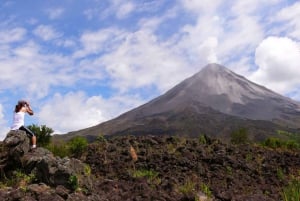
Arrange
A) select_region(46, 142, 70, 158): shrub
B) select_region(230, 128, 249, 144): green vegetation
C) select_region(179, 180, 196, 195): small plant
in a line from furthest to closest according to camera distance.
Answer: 1. select_region(230, 128, 249, 144): green vegetation
2. select_region(46, 142, 70, 158): shrub
3. select_region(179, 180, 196, 195): small plant

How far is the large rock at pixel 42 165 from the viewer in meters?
9.16

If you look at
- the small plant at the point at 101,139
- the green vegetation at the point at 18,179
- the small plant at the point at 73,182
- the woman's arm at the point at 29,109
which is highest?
the woman's arm at the point at 29,109

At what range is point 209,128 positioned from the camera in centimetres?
17688

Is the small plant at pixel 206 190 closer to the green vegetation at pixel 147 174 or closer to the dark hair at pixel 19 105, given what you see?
the green vegetation at pixel 147 174

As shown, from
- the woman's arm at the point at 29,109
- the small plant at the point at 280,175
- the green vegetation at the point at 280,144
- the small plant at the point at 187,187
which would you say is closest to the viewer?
the small plant at the point at 187,187

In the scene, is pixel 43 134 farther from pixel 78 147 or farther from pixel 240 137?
pixel 240 137

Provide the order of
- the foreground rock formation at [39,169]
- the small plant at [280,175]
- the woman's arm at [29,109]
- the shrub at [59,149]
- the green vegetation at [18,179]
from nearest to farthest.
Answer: the foreground rock formation at [39,169]
the green vegetation at [18,179]
the woman's arm at [29,109]
the small plant at [280,175]
the shrub at [59,149]

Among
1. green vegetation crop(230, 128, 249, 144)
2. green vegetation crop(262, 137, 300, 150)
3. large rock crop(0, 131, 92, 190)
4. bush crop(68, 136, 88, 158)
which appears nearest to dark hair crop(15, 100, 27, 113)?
large rock crop(0, 131, 92, 190)

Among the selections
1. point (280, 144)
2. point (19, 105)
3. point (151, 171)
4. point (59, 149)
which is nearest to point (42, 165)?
point (19, 105)

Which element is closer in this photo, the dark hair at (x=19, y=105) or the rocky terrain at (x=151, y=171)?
the rocky terrain at (x=151, y=171)

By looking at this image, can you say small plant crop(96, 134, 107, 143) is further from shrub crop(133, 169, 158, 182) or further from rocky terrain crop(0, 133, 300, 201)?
shrub crop(133, 169, 158, 182)

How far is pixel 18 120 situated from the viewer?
1245 cm

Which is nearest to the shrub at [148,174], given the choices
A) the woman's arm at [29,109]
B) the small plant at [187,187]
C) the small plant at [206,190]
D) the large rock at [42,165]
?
the small plant at [187,187]

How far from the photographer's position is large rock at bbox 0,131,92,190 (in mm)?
9156
